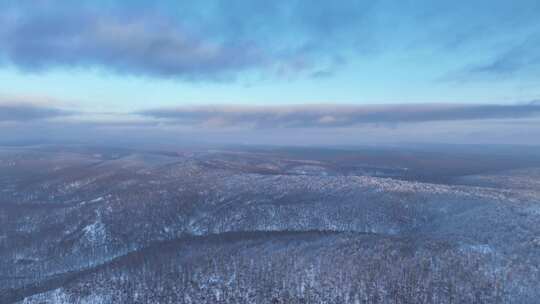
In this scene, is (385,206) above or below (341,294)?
above

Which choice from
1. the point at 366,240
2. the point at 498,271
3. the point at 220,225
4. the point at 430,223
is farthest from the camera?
the point at 220,225

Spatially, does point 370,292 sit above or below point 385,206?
below

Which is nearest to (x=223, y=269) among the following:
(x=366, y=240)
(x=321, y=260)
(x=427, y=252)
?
(x=321, y=260)

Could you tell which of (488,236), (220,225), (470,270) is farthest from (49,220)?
(488,236)

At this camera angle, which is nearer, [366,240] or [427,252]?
[427,252]

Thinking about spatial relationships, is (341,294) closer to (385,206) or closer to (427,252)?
(427,252)

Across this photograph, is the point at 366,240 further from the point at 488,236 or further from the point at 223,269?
the point at 223,269

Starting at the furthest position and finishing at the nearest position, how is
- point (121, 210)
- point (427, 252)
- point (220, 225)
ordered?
point (121, 210)
point (220, 225)
point (427, 252)

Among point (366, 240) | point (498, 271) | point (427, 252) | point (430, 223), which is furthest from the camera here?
point (430, 223)

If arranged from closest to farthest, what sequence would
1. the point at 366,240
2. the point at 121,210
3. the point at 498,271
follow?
the point at 498,271, the point at 366,240, the point at 121,210
